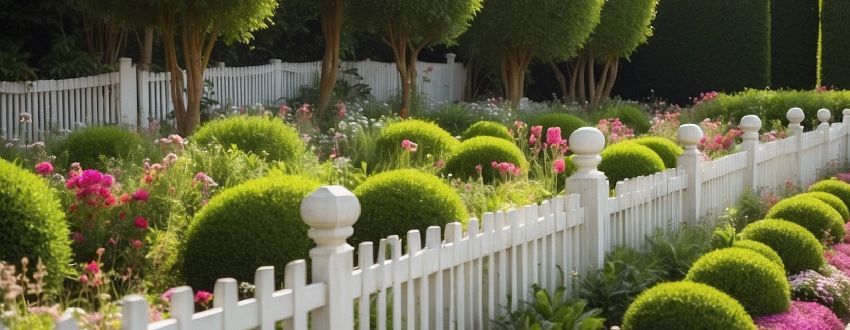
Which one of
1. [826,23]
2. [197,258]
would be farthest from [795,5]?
[197,258]

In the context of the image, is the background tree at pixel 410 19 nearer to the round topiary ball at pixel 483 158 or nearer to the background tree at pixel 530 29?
the background tree at pixel 530 29

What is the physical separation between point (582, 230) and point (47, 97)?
28.2 feet

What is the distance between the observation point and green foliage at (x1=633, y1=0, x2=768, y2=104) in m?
24.7

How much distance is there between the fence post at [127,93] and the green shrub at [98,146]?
183 inches

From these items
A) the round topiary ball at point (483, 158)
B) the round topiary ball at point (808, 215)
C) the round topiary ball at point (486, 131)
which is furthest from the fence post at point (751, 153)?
the round topiary ball at point (486, 131)

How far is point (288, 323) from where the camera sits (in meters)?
3.43

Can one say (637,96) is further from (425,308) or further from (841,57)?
(425,308)

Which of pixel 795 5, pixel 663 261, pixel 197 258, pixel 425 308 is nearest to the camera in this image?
pixel 425 308

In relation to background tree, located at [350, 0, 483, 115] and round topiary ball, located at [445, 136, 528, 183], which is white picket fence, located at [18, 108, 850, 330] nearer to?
round topiary ball, located at [445, 136, 528, 183]

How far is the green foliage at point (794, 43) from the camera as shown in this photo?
2641 cm

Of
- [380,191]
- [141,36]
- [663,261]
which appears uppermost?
[141,36]

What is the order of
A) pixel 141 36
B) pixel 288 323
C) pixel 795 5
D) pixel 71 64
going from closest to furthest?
pixel 288 323 < pixel 71 64 < pixel 141 36 < pixel 795 5

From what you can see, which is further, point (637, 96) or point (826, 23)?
point (637, 96)

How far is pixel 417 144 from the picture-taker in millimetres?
9969
